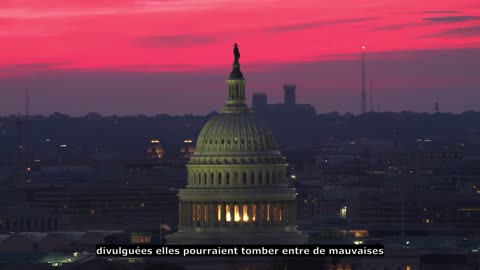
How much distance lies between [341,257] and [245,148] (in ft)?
36.0

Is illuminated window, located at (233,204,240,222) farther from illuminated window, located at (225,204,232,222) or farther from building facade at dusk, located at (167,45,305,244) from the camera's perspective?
illuminated window, located at (225,204,232,222)

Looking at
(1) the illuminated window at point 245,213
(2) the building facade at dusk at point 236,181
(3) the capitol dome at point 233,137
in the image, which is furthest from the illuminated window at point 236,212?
(3) the capitol dome at point 233,137

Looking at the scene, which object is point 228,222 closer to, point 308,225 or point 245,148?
point 245,148

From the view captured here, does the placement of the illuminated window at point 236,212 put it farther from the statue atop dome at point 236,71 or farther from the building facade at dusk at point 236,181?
the statue atop dome at point 236,71

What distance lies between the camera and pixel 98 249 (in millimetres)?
142000

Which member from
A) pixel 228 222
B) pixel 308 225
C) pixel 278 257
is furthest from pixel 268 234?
pixel 308 225
